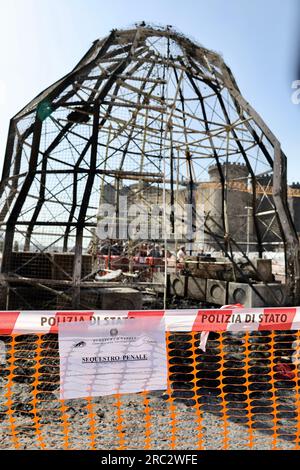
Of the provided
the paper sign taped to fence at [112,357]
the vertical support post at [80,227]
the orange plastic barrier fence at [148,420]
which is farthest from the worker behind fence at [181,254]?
the paper sign taped to fence at [112,357]

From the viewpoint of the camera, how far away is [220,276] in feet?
40.0

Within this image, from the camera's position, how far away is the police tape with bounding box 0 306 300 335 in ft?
12.6

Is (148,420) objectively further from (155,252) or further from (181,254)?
(155,252)

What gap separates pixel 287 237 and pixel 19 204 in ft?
23.4

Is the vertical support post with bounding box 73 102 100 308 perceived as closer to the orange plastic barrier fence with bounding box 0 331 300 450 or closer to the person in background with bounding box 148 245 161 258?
the orange plastic barrier fence with bounding box 0 331 300 450

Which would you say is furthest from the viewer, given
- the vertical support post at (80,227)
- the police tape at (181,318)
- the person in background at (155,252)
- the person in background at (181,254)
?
the person in background at (155,252)

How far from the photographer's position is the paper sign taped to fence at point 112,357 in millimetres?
3918

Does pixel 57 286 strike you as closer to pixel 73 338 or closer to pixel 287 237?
pixel 73 338

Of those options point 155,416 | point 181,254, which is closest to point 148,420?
point 155,416

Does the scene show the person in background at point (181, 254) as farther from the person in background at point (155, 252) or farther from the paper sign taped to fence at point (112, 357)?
the paper sign taped to fence at point (112, 357)

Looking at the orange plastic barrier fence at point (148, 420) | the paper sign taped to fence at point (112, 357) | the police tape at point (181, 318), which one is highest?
the police tape at point (181, 318)

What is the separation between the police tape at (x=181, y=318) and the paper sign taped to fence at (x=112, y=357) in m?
0.09

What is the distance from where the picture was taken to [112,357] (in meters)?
4.02

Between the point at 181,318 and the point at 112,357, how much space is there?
0.98 m
